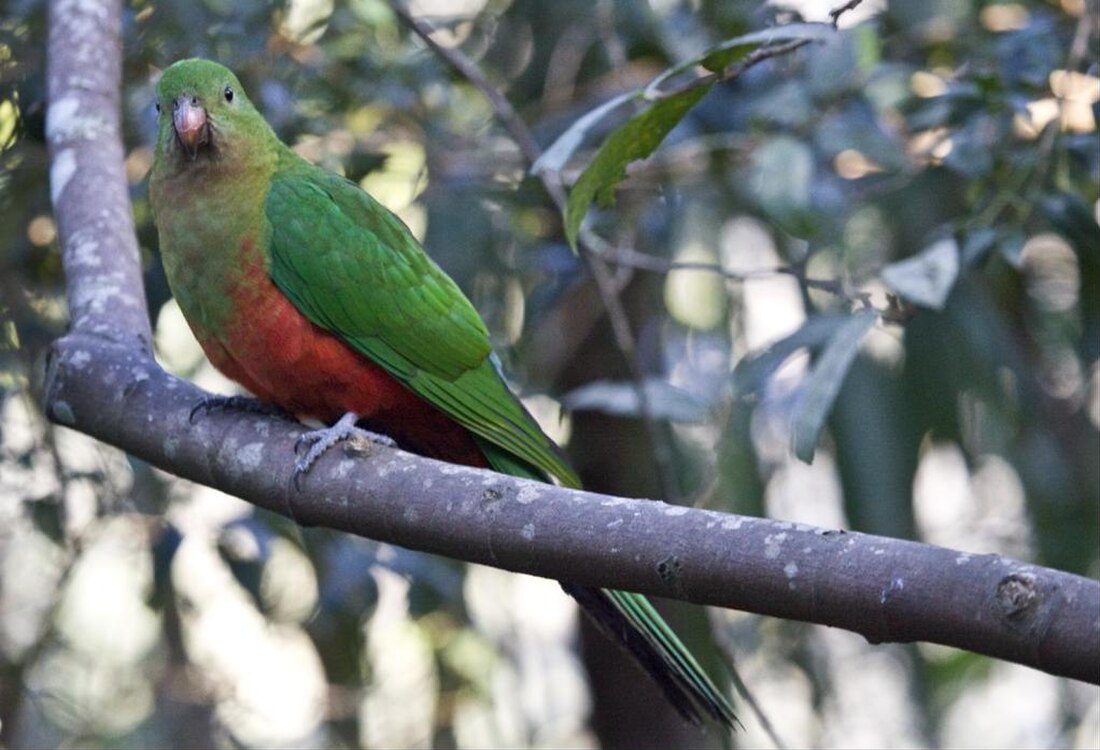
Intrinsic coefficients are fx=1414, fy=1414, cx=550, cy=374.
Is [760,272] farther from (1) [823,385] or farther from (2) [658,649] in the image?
(2) [658,649]

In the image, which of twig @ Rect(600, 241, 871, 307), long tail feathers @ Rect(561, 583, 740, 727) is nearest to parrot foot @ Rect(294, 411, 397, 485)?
long tail feathers @ Rect(561, 583, 740, 727)

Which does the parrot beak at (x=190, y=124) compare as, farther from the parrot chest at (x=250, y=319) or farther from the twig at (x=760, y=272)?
the twig at (x=760, y=272)

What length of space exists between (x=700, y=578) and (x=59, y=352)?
1.69m

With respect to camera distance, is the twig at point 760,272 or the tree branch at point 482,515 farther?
the twig at point 760,272

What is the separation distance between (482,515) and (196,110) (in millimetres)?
1697

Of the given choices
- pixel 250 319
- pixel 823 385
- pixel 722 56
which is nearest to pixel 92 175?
pixel 250 319

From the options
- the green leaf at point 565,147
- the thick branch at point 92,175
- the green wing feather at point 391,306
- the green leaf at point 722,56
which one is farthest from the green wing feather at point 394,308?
the green leaf at point 722,56

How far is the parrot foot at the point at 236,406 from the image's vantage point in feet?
9.41

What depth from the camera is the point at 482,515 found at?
2.25m

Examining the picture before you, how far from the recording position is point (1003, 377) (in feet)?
17.4

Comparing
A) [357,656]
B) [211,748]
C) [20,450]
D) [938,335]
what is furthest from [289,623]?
[938,335]

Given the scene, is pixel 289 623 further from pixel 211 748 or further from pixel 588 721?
pixel 588 721

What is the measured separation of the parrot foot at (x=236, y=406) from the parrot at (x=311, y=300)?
0.05 ft

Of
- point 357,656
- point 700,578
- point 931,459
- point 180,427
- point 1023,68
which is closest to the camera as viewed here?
point 700,578
